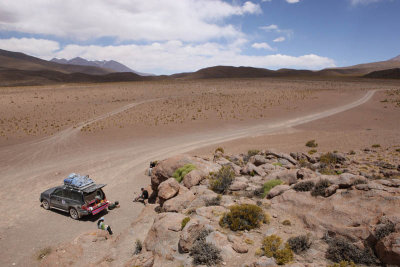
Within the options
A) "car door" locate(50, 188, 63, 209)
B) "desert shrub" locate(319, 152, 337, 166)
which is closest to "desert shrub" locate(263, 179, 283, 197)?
"desert shrub" locate(319, 152, 337, 166)

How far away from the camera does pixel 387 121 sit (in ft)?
110

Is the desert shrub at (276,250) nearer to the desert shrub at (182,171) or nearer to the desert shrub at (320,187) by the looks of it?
the desert shrub at (320,187)

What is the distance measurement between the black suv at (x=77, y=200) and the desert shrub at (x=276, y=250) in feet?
30.5

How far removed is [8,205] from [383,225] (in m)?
17.9

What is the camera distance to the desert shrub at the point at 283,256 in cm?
594

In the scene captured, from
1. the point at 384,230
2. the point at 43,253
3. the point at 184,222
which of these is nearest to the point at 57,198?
the point at 43,253

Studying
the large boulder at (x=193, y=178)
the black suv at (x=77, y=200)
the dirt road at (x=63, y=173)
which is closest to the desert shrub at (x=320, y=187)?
the large boulder at (x=193, y=178)

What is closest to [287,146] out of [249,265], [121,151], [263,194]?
[263,194]

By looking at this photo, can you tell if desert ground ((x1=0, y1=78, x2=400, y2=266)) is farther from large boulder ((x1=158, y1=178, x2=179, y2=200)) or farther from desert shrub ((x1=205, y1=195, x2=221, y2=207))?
desert shrub ((x1=205, y1=195, x2=221, y2=207))

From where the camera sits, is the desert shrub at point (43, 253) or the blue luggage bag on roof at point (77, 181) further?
the blue luggage bag on roof at point (77, 181)

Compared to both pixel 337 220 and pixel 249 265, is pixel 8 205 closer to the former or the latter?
pixel 249 265

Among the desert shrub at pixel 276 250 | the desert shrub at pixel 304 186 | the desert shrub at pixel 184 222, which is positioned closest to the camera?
the desert shrub at pixel 276 250

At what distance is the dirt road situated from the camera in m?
11.2

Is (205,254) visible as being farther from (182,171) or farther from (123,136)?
(123,136)
